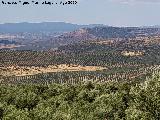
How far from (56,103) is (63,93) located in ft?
67.3

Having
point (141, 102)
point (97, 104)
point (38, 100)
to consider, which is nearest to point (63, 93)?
point (38, 100)

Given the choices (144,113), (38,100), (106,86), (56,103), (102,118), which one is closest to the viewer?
(144,113)

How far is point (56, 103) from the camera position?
135 meters

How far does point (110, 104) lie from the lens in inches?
4751

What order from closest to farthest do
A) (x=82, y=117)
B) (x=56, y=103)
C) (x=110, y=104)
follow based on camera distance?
(x=82, y=117) < (x=110, y=104) < (x=56, y=103)

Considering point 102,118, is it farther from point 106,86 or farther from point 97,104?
point 106,86

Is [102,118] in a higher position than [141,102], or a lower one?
lower

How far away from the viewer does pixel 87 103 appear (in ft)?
424

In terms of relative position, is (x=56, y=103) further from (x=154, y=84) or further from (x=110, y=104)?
(x=154, y=84)

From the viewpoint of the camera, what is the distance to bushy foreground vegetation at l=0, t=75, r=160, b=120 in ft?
221

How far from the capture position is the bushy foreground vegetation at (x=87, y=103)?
67.3 m

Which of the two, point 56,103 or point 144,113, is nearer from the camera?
point 144,113

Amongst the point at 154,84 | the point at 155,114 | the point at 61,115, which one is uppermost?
the point at 154,84

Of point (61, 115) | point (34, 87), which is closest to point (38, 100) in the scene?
point (34, 87)
